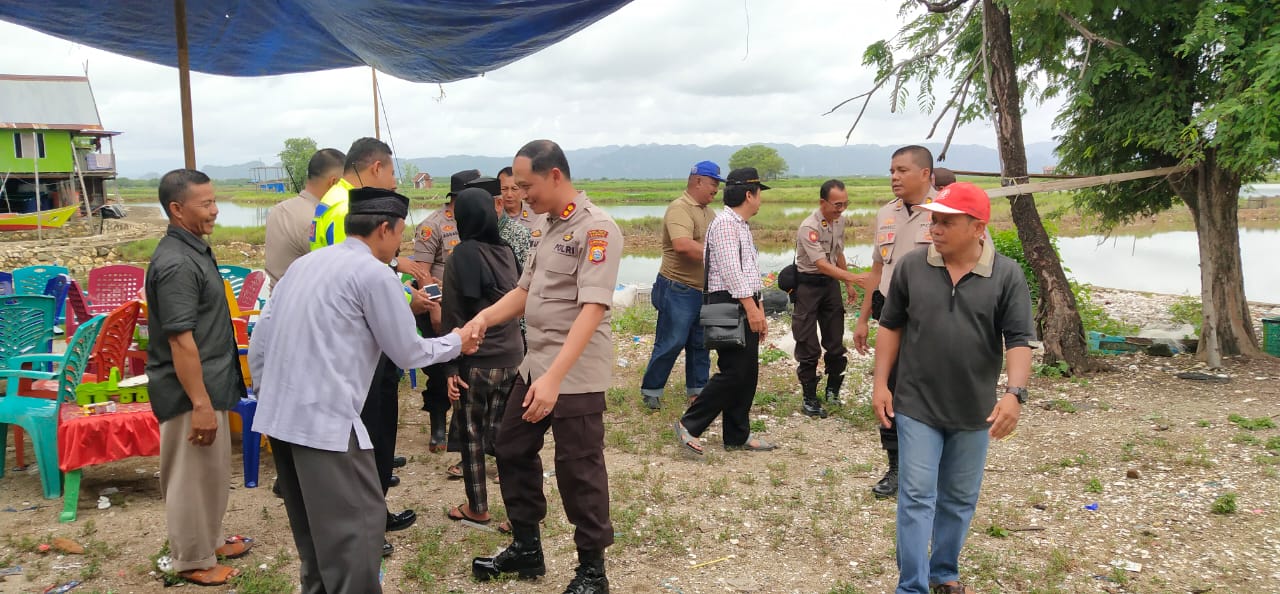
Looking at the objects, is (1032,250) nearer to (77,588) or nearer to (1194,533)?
(1194,533)

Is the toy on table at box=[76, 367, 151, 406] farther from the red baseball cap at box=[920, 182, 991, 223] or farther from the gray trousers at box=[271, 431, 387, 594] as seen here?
the red baseball cap at box=[920, 182, 991, 223]

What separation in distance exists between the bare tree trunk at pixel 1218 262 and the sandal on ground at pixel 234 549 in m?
7.59

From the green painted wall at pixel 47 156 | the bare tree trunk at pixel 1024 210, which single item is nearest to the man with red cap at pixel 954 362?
the bare tree trunk at pixel 1024 210

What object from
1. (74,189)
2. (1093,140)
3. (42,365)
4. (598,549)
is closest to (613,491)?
(598,549)

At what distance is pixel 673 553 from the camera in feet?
12.2

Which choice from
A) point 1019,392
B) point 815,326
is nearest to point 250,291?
point 815,326

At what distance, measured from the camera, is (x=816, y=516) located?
4.12 metres

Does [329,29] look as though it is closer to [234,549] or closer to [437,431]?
[437,431]

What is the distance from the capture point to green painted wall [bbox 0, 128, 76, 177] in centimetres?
2806

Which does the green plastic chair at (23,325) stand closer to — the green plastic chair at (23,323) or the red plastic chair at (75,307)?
the green plastic chair at (23,323)

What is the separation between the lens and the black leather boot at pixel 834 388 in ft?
20.6

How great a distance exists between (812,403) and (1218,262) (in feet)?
13.8

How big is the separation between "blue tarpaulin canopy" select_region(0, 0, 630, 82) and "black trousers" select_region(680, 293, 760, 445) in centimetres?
243

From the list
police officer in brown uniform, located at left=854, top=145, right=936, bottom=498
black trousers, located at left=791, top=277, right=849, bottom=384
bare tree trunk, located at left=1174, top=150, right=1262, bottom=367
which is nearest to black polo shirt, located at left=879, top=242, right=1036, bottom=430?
police officer in brown uniform, located at left=854, top=145, right=936, bottom=498
